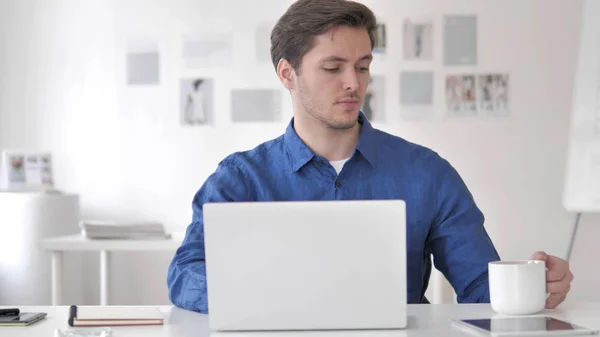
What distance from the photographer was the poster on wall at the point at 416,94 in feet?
12.4

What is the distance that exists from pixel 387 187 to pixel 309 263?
2.46 feet

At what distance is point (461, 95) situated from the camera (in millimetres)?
3764

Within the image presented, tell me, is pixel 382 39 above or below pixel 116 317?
above

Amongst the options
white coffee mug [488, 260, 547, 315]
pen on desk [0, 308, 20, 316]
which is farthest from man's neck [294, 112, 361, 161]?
pen on desk [0, 308, 20, 316]

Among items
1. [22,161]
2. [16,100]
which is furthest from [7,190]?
[16,100]

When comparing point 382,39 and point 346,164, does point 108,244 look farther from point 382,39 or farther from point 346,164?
point 346,164

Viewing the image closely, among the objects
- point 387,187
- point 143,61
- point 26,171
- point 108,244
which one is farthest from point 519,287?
point 143,61

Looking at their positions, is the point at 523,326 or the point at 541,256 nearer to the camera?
the point at 523,326

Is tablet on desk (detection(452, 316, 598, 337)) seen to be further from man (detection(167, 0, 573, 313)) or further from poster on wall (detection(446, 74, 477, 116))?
poster on wall (detection(446, 74, 477, 116))

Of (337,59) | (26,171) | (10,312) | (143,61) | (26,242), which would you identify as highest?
(143,61)

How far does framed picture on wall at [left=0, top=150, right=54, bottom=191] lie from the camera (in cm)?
358

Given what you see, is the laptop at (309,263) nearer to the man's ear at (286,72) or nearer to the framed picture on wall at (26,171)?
the man's ear at (286,72)

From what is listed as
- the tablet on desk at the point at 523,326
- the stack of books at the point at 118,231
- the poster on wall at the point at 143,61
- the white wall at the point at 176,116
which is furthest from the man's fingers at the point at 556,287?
the poster on wall at the point at 143,61

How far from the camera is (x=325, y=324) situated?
1.20 meters
